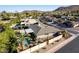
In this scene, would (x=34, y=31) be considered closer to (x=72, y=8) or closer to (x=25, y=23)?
(x=25, y=23)

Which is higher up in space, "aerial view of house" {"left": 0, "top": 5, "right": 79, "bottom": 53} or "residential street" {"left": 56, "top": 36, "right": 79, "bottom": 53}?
"aerial view of house" {"left": 0, "top": 5, "right": 79, "bottom": 53}

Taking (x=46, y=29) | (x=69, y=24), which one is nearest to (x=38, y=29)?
(x=46, y=29)

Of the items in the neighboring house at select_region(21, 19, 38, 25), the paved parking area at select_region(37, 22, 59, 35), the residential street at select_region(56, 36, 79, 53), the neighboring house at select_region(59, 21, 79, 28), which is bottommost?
the residential street at select_region(56, 36, 79, 53)

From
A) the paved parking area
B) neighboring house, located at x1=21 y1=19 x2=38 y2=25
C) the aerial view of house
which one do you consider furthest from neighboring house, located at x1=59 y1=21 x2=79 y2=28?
neighboring house, located at x1=21 y1=19 x2=38 y2=25

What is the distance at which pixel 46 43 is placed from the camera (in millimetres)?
2711

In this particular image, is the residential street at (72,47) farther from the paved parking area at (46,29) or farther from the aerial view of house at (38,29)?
the paved parking area at (46,29)

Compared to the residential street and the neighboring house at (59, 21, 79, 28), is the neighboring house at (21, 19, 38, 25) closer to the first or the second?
the neighboring house at (59, 21, 79, 28)

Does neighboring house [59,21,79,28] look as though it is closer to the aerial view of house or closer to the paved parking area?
the aerial view of house

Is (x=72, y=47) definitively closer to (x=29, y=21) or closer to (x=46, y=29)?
(x=46, y=29)

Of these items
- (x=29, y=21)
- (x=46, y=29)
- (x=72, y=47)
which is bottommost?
(x=72, y=47)

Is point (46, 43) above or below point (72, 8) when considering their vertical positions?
below
